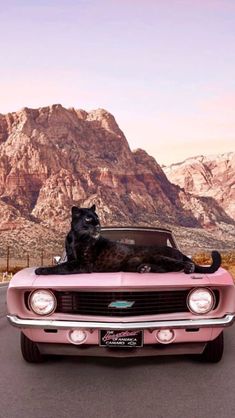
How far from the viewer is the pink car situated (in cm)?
513

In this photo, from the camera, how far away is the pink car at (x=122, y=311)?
5.13 meters

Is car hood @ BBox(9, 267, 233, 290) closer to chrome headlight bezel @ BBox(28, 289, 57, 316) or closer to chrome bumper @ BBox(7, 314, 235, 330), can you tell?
chrome headlight bezel @ BBox(28, 289, 57, 316)

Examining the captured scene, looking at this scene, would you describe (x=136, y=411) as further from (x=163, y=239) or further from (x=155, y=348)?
(x=163, y=239)

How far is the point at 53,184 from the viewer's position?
181250mm

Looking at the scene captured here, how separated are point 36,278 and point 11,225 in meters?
137

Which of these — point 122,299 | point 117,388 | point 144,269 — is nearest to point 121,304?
point 122,299

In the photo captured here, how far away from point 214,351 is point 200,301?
719mm

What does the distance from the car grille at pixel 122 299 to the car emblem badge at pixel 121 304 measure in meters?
0.02

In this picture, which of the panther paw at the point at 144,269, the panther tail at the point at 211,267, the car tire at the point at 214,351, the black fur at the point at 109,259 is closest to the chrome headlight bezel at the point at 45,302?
the black fur at the point at 109,259

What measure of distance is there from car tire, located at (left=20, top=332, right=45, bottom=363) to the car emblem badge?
3.46 feet

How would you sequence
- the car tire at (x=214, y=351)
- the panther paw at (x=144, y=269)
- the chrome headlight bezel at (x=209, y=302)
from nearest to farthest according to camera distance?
1. the chrome headlight bezel at (x=209, y=302)
2. the panther paw at (x=144, y=269)
3. the car tire at (x=214, y=351)

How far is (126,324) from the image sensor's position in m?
5.06

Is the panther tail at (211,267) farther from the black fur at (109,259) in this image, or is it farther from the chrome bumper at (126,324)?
the chrome bumper at (126,324)

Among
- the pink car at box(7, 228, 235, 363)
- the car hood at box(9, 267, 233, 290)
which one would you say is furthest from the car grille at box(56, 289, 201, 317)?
the car hood at box(9, 267, 233, 290)
